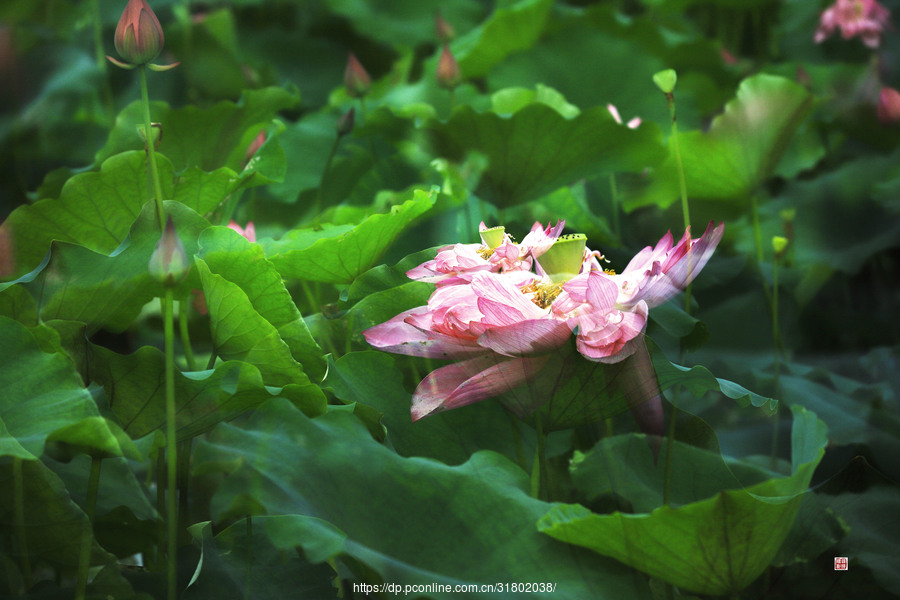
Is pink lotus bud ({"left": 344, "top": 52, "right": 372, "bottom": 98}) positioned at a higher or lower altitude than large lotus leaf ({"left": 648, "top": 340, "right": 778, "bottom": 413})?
lower

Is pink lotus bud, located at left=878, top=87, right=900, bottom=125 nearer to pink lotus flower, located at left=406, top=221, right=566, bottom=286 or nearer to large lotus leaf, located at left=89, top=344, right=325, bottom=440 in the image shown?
pink lotus flower, located at left=406, top=221, right=566, bottom=286

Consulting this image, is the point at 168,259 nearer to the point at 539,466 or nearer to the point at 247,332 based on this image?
the point at 247,332

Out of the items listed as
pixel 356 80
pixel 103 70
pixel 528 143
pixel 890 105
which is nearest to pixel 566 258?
pixel 528 143

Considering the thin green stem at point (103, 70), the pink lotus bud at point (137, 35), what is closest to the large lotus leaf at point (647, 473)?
the pink lotus bud at point (137, 35)

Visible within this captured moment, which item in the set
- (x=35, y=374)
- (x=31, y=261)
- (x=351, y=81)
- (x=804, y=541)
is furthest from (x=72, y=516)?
(x=351, y=81)

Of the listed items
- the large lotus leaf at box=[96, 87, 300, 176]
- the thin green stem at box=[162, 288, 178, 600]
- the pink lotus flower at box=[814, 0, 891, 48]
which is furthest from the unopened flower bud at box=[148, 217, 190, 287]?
the pink lotus flower at box=[814, 0, 891, 48]

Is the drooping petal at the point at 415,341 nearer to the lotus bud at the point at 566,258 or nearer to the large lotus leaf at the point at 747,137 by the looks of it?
the lotus bud at the point at 566,258
